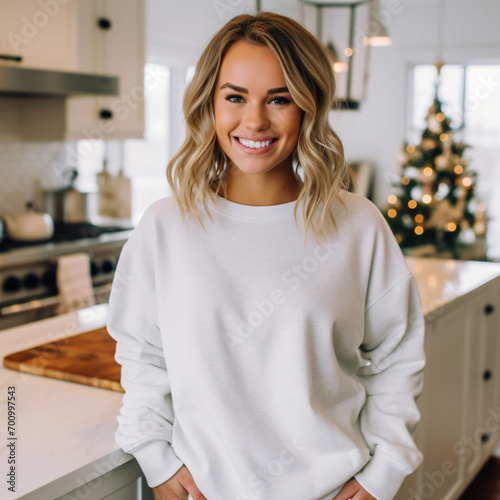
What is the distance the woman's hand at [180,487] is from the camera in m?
1.03

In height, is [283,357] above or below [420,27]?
below

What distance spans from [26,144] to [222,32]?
2.93 meters

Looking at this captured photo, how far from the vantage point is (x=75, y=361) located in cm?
131

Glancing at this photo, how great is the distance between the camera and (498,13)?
20.6 feet

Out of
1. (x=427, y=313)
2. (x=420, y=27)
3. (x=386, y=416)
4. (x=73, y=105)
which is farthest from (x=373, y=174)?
(x=386, y=416)

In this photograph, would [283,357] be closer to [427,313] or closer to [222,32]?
[222,32]

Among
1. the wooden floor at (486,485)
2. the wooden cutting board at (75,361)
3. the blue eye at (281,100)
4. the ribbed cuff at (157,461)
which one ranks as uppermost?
the blue eye at (281,100)

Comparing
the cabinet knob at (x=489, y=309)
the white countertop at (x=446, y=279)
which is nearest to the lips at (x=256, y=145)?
the white countertop at (x=446, y=279)

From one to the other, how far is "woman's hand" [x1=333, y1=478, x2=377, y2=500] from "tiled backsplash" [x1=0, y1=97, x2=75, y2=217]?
9.73ft

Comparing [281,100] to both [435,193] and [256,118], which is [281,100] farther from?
[435,193]

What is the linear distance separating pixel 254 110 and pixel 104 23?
284 cm

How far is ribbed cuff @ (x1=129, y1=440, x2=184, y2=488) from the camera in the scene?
1029 mm

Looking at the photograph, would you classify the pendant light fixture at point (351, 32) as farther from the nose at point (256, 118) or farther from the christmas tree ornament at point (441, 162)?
the christmas tree ornament at point (441, 162)

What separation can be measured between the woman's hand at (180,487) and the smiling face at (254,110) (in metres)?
0.50
